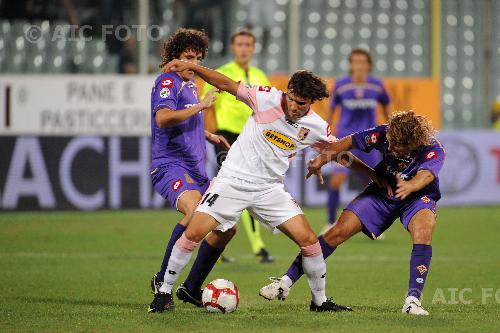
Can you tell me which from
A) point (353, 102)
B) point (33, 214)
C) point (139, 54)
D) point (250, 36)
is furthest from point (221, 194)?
point (139, 54)

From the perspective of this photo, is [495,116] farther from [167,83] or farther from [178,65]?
[178,65]

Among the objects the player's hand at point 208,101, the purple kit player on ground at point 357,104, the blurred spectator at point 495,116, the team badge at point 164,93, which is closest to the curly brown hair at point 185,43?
the team badge at point 164,93

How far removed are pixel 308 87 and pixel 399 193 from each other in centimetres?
94

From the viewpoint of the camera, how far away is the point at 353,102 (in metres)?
12.7

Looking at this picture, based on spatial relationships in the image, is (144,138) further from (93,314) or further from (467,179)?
(93,314)

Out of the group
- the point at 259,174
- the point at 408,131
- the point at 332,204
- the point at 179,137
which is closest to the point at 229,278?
the point at 179,137

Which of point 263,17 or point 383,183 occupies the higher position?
point 263,17

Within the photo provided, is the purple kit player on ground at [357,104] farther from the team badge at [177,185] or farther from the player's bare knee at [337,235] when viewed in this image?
the team badge at [177,185]

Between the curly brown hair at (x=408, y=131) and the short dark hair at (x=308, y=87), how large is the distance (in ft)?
1.80

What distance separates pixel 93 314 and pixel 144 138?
8.50 meters

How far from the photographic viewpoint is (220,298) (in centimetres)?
681

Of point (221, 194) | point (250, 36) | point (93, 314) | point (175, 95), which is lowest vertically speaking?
point (93, 314)

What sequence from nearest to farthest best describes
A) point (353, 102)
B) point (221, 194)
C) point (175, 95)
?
point (221, 194), point (175, 95), point (353, 102)

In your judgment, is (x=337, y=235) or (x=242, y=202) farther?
(x=337, y=235)
